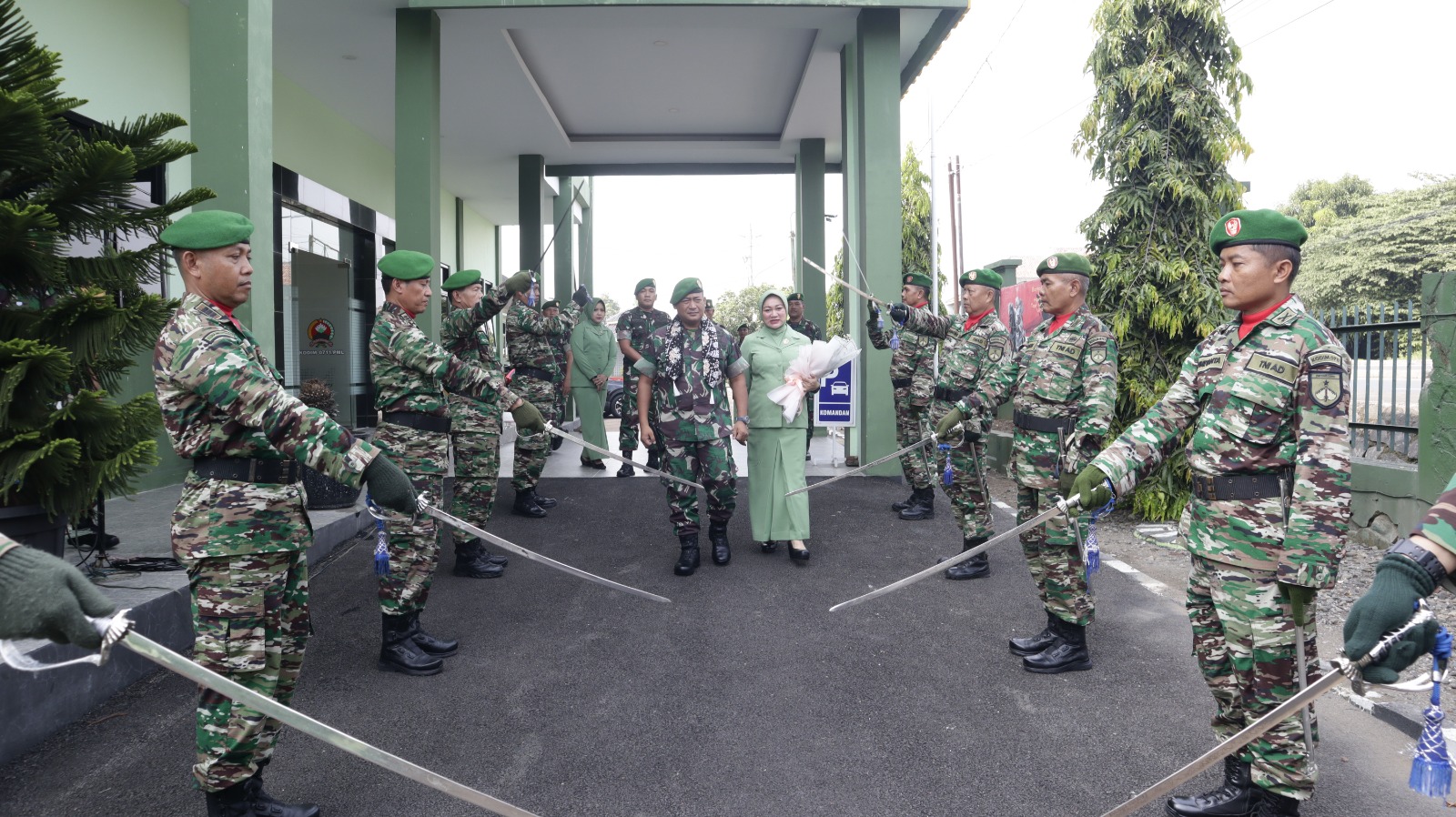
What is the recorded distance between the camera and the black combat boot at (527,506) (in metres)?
7.35

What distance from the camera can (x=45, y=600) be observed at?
175 centimetres

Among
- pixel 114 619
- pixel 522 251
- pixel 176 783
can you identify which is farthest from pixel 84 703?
pixel 522 251

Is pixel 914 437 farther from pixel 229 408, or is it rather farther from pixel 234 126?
pixel 229 408

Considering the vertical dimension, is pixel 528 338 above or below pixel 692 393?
above

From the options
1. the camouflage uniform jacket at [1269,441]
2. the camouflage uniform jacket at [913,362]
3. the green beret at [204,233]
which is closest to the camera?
the camouflage uniform jacket at [1269,441]

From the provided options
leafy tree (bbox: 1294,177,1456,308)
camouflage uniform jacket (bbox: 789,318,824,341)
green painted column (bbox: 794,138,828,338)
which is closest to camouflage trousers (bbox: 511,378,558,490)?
camouflage uniform jacket (bbox: 789,318,824,341)

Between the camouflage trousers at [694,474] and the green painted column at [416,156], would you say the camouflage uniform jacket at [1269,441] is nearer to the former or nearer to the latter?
the camouflage trousers at [694,474]

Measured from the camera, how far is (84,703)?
343cm

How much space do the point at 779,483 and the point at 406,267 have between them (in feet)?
9.51

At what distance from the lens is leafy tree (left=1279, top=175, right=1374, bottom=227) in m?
40.9

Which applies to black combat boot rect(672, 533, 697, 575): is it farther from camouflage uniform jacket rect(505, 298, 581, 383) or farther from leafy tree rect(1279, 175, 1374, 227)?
leafy tree rect(1279, 175, 1374, 227)

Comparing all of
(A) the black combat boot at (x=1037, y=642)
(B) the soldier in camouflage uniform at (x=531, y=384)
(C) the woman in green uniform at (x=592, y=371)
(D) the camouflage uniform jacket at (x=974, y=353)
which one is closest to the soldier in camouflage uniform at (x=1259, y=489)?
(A) the black combat boot at (x=1037, y=642)

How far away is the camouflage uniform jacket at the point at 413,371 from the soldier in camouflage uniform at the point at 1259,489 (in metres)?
2.83

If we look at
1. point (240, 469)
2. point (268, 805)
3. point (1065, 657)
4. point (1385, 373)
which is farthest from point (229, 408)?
point (1385, 373)
